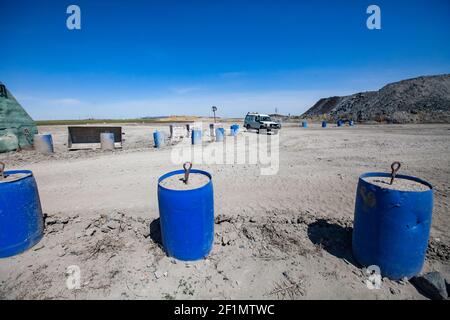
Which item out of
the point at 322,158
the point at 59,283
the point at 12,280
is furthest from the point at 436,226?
the point at 12,280

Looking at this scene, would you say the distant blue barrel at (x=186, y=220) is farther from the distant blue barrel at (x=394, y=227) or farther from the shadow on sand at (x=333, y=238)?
the distant blue barrel at (x=394, y=227)

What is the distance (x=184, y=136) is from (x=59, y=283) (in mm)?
14377

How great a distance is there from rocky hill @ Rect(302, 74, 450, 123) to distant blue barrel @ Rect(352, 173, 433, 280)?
34670mm

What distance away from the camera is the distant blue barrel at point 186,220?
2.51m

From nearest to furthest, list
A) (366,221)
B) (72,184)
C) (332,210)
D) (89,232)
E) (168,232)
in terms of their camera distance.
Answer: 1. (366,221)
2. (168,232)
3. (89,232)
4. (332,210)
5. (72,184)

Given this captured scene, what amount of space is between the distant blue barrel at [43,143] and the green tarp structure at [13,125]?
1381 millimetres

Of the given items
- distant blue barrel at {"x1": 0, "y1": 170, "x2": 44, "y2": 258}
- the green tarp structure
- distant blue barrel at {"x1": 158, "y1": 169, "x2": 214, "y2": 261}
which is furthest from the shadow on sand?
the green tarp structure

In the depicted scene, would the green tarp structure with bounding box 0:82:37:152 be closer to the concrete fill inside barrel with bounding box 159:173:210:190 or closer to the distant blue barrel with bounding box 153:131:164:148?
the distant blue barrel with bounding box 153:131:164:148

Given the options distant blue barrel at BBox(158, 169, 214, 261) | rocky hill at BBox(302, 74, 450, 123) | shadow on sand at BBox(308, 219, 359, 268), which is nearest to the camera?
distant blue barrel at BBox(158, 169, 214, 261)

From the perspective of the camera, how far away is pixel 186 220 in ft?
8.39

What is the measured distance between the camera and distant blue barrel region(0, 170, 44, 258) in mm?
2639

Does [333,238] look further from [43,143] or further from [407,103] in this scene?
[407,103]

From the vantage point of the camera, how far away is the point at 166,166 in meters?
7.64

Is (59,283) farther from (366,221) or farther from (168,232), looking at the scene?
→ (366,221)
